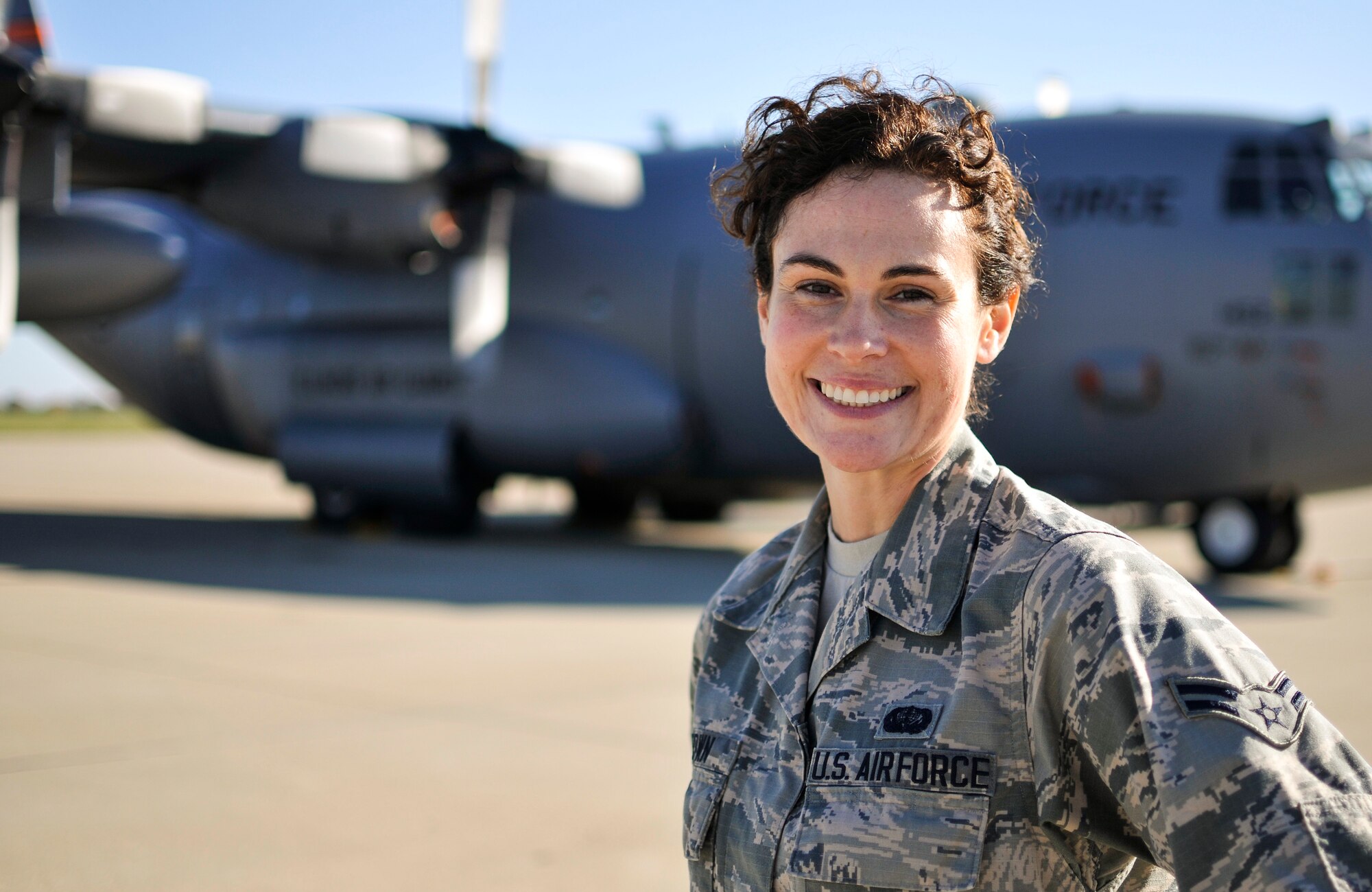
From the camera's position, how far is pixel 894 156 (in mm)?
1601

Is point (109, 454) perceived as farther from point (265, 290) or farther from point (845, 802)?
point (845, 802)

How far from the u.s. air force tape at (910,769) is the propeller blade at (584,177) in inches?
398

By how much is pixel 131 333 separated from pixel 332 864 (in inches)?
466

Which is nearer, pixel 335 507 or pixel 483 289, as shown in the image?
pixel 483 289

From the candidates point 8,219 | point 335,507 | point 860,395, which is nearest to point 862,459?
point 860,395

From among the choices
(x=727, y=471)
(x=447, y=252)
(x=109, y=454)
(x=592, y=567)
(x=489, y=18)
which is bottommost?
(x=109, y=454)

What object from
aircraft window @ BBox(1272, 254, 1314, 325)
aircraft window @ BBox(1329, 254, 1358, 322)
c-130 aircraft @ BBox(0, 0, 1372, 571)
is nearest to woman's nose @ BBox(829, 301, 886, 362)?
c-130 aircraft @ BBox(0, 0, 1372, 571)

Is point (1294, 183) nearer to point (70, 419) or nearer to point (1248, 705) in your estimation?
point (1248, 705)

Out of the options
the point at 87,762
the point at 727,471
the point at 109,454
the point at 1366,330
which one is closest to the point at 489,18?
the point at 727,471

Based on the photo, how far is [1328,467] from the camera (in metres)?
8.97

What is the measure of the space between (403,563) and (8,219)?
4.01m

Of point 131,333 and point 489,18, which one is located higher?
point 489,18

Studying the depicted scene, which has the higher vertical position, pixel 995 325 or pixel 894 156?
pixel 894 156

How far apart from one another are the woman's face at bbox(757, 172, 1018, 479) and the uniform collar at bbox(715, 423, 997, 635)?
0.05 meters
